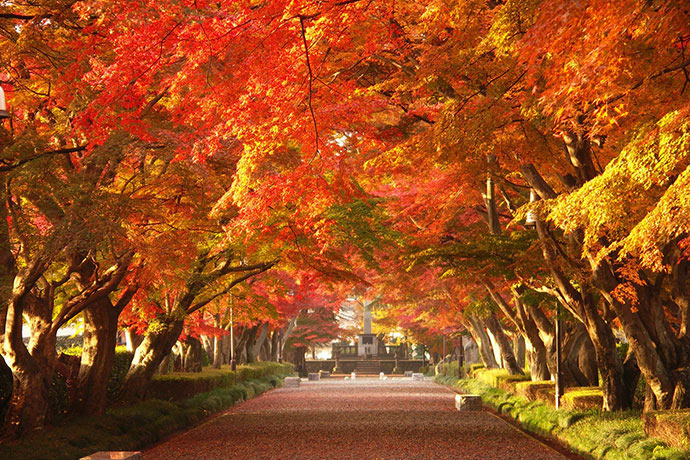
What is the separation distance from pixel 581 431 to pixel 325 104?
7.75 meters

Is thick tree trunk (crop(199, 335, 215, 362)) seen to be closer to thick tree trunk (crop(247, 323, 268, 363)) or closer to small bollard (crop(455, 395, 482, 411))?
thick tree trunk (crop(247, 323, 268, 363))

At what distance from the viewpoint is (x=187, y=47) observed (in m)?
13.7

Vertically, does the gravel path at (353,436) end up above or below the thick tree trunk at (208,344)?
below

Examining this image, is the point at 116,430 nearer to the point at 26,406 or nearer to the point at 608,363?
the point at 26,406

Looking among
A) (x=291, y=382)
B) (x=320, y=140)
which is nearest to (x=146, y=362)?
(x=320, y=140)

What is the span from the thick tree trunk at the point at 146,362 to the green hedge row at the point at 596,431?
9407mm

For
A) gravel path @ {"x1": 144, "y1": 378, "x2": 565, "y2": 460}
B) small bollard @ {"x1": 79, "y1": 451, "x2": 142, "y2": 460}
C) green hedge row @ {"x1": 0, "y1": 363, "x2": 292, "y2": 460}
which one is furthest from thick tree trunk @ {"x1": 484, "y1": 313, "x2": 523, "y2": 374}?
small bollard @ {"x1": 79, "y1": 451, "x2": 142, "y2": 460}

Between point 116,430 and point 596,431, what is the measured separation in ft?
30.2

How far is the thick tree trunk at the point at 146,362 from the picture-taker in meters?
22.9

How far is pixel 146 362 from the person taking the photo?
23.1m

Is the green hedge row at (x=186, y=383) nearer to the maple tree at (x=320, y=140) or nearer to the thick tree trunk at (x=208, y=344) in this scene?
the maple tree at (x=320, y=140)

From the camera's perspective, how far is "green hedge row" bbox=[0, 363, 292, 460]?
14352 mm

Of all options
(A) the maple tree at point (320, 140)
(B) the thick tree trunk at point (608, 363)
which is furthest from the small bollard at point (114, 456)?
(B) the thick tree trunk at point (608, 363)

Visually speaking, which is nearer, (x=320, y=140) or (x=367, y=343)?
(x=320, y=140)
